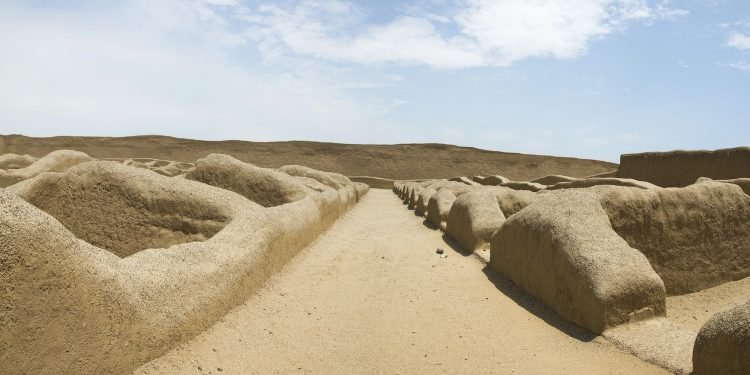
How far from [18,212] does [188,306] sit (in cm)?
142

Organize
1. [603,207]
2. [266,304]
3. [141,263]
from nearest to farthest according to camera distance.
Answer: [141,263] → [266,304] → [603,207]

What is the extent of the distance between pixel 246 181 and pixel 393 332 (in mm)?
6309

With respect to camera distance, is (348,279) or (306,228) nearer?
(348,279)

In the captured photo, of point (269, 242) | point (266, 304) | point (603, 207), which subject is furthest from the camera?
point (269, 242)

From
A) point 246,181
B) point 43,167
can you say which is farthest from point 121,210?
point 43,167

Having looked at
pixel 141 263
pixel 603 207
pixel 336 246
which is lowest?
pixel 336 246

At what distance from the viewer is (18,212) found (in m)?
2.85

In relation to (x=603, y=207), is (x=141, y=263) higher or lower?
lower

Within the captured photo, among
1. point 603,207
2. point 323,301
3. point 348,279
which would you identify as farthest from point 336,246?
point 603,207

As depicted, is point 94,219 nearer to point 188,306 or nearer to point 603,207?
point 188,306

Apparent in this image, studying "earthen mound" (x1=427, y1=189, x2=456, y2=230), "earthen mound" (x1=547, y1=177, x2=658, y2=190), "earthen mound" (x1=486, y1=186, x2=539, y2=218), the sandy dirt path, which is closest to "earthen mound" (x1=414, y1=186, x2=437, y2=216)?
"earthen mound" (x1=427, y1=189, x2=456, y2=230)

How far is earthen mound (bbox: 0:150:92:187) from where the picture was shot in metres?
13.6

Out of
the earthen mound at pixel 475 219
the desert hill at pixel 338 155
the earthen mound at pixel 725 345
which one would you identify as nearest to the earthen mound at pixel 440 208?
the earthen mound at pixel 475 219

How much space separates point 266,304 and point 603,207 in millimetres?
3218
